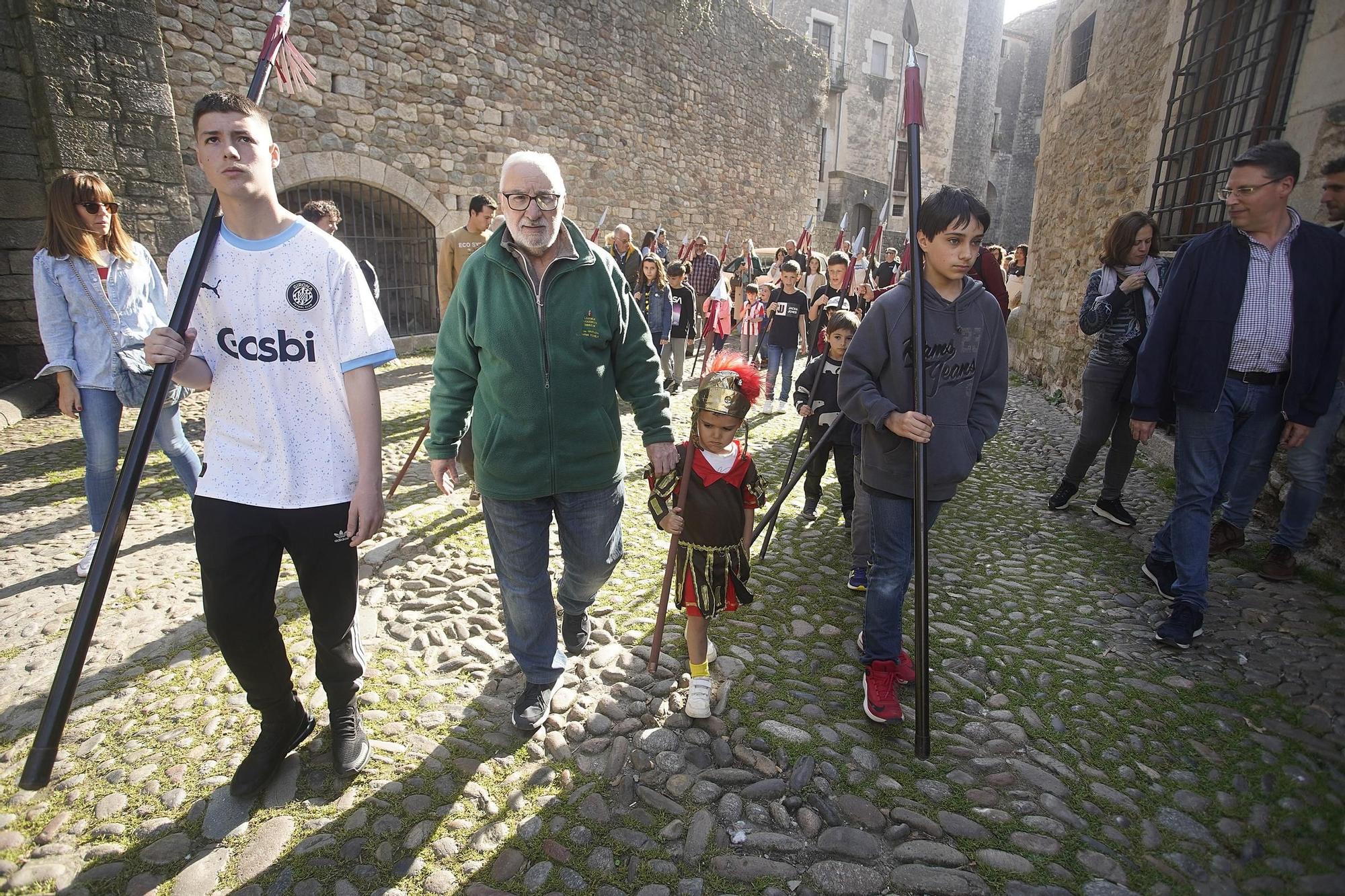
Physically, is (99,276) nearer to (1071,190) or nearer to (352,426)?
(352,426)

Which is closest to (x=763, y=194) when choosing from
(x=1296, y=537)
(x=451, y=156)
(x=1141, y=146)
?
(x=451, y=156)

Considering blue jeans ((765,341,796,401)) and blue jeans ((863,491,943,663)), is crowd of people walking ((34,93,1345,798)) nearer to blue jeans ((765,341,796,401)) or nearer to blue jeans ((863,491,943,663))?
blue jeans ((863,491,943,663))

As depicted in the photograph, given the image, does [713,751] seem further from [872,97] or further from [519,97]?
[872,97]

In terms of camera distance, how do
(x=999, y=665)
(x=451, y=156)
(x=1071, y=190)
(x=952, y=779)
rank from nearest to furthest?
(x=952, y=779) < (x=999, y=665) < (x=1071, y=190) < (x=451, y=156)

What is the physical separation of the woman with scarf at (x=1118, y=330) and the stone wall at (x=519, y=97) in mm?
10125

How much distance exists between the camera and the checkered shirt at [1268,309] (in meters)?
3.41

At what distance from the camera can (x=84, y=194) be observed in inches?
152

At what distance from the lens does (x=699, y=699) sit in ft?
9.52

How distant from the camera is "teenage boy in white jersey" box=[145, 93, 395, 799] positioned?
218 cm

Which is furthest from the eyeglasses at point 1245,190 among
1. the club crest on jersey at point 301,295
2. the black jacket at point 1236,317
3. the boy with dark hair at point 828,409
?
the club crest on jersey at point 301,295

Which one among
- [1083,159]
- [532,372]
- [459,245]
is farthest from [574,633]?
[1083,159]

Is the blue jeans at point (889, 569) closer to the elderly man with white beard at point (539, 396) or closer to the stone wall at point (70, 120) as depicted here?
the elderly man with white beard at point (539, 396)

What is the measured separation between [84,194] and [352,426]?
2.96 meters

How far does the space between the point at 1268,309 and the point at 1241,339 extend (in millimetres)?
178
